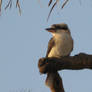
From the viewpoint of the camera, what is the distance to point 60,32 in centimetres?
434

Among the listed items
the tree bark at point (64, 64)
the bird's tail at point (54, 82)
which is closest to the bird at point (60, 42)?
the bird's tail at point (54, 82)

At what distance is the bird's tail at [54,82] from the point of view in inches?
98.1

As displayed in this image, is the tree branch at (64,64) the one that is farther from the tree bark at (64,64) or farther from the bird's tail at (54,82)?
the bird's tail at (54,82)

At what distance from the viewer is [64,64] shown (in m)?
2.36

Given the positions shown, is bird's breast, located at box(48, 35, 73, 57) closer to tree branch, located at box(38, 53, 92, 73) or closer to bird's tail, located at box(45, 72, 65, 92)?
bird's tail, located at box(45, 72, 65, 92)

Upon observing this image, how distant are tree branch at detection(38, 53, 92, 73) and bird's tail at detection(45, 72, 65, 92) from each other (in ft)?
0.46

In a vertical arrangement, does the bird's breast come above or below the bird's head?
below

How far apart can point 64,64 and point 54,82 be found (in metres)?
0.36

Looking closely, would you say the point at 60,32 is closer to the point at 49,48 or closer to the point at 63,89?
the point at 49,48

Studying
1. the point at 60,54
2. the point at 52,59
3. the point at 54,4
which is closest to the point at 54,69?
the point at 52,59

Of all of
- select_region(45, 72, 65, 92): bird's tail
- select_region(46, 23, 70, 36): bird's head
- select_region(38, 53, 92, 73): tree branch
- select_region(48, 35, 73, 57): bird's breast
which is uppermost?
select_region(46, 23, 70, 36): bird's head

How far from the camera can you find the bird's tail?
2493 millimetres

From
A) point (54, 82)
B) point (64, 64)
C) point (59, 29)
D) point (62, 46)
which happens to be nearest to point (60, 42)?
point (62, 46)

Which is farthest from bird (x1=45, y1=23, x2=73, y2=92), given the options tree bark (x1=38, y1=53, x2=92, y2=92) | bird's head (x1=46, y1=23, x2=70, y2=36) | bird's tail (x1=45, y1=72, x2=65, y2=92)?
tree bark (x1=38, y1=53, x2=92, y2=92)
